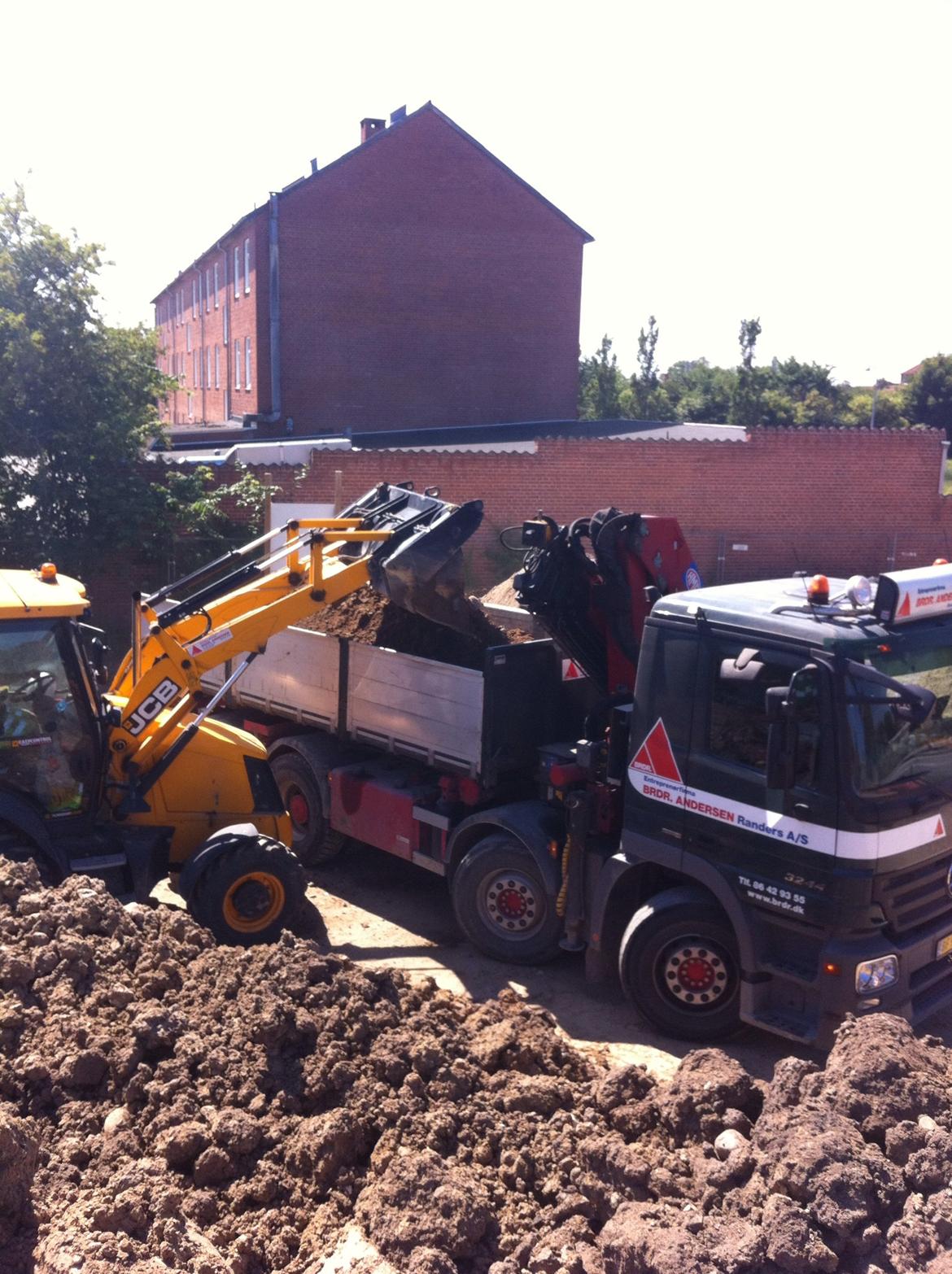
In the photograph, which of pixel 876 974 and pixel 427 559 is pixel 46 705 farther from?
pixel 876 974

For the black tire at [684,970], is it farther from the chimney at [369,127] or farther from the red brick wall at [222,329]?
the chimney at [369,127]

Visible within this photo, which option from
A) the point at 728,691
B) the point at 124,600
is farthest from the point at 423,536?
the point at 124,600

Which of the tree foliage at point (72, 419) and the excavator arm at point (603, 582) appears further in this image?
the tree foliage at point (72, 419)

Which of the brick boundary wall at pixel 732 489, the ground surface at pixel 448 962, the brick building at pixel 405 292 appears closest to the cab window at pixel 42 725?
the ground surface at pixel 448 962

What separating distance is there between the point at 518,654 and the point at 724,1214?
445 cm

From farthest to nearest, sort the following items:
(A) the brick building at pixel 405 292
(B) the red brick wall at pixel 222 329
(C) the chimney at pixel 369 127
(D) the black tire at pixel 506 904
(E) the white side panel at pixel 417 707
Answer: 1. (C) the chimney at pixel 369 127
2. (B) the red brick wall at pixel 222 329
3. (A) the brick building at pixel 405 292
4. (E) the white side panel at pixel 417 707
5. (D) the black tire at pixel 506 904

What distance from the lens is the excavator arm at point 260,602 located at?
24.1ft

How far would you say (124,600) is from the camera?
18.9 meters

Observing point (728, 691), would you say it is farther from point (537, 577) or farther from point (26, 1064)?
point (26, 1064)

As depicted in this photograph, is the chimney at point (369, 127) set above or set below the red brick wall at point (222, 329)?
above

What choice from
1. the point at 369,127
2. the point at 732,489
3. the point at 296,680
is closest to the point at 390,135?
the point at 369,127

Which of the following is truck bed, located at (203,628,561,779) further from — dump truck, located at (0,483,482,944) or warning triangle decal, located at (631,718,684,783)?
warning triangle decal, located at (631,718,684,783)

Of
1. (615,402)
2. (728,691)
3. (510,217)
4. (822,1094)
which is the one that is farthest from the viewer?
Result: (615,402)

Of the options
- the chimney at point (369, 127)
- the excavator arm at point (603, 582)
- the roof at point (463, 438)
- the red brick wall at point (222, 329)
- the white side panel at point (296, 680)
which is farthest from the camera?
the chimney at point (369, 127)
